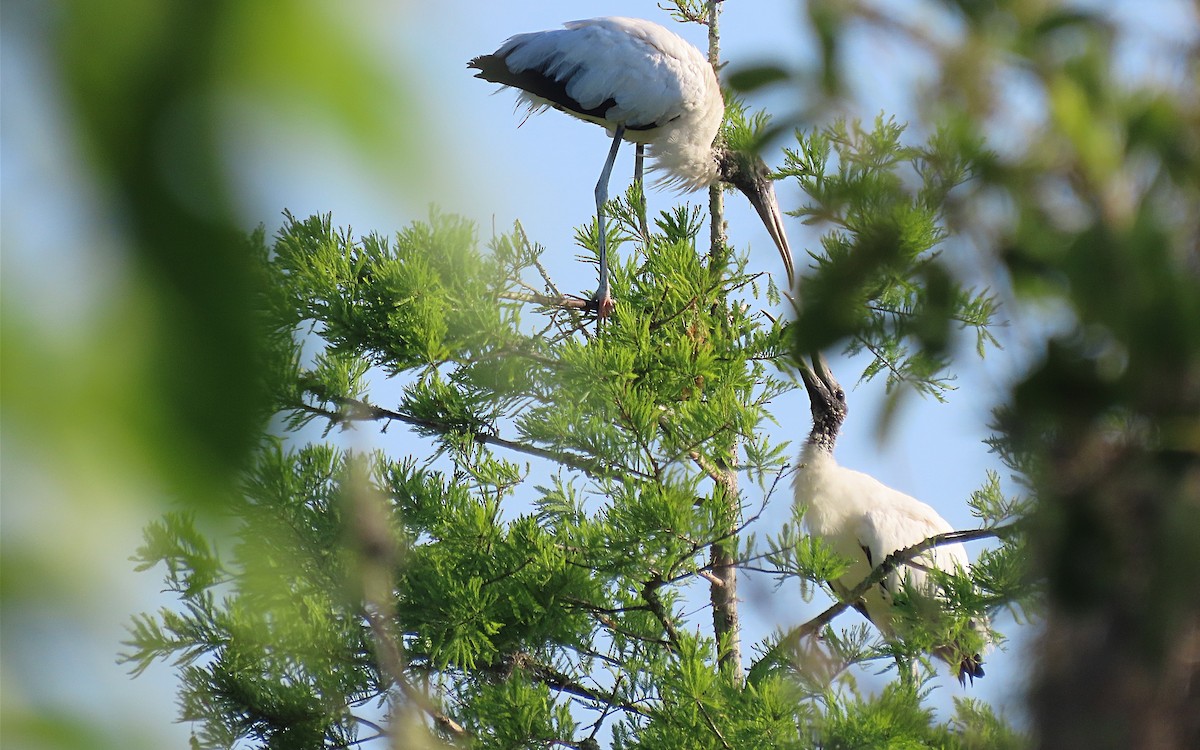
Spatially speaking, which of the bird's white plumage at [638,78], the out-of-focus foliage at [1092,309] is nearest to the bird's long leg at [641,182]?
the bird's white plumage at [638,78]

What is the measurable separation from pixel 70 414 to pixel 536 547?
307 centimetres

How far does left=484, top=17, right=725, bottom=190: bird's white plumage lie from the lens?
4203 mm

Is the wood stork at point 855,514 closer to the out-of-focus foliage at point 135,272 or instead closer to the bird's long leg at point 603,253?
the bird's long leg at point 603,253

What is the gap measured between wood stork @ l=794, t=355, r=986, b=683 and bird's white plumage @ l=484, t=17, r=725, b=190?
3.17 ft

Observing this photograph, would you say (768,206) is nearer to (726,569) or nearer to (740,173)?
(740,173)

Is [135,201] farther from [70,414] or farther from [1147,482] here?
[1147,482]

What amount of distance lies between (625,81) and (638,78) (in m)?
0.05

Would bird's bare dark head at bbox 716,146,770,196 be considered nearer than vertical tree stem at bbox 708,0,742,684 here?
Result: No

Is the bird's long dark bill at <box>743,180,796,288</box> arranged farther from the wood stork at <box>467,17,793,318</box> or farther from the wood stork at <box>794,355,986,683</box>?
the wood stork at <box>794,355,986,683</box>

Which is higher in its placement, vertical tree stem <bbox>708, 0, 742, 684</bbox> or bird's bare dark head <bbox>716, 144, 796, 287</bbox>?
bird's bare dark head <bbox>716, 144, 796, 287</bbox>

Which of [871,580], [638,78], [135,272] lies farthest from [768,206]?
[135,272]

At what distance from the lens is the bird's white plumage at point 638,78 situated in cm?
420

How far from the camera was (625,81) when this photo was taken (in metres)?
4.21

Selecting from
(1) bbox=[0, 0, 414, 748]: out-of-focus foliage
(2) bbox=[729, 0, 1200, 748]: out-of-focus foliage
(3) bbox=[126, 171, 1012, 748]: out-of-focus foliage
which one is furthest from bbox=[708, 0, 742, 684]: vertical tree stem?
(1) bbox=[0, 0, 414, 748]: out-of-focus foliage
